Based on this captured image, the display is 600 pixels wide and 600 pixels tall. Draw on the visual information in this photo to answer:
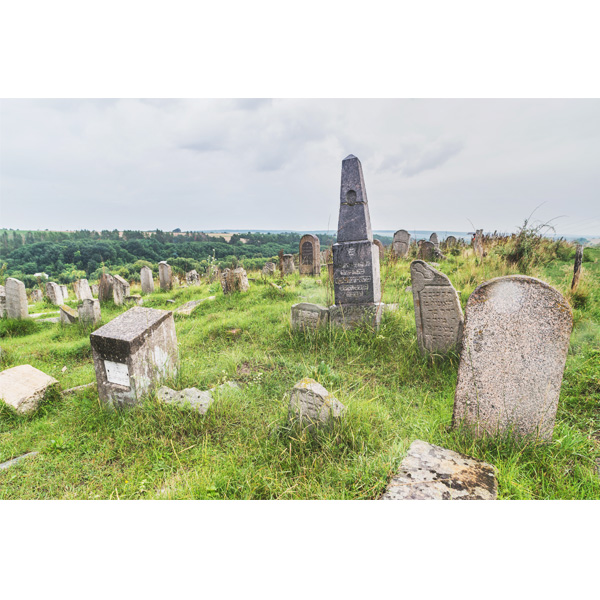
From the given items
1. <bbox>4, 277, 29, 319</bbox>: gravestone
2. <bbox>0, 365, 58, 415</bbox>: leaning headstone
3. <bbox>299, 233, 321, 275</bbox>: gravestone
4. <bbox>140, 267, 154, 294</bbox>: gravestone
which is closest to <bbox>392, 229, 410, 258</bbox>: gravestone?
<bbox>299, 233, 321, 275</bbox>: gravestone

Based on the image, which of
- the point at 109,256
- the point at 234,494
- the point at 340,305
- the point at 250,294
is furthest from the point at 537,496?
the point at 109,256

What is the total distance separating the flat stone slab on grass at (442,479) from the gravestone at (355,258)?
3056 millimetres

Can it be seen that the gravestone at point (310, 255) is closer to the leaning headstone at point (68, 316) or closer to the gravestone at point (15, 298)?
the leaning headstone at point (68, 316)

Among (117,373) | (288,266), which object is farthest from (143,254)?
(117,373)

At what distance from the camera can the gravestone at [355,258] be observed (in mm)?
4934

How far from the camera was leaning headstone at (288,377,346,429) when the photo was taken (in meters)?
2.34

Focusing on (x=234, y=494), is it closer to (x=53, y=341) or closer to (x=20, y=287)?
(x=53, y=341)

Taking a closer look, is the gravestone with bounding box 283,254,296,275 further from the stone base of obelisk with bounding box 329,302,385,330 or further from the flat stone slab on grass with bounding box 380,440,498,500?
the flat stone slab on grass with bounding box 380,440,498,500

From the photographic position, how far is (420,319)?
398 centimetres

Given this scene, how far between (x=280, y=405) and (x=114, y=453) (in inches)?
57.2

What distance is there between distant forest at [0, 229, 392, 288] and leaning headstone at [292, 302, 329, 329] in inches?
259

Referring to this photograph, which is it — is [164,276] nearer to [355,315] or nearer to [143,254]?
[143,254]

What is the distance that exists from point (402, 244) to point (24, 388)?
11.6 meters

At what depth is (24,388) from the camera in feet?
11.2
